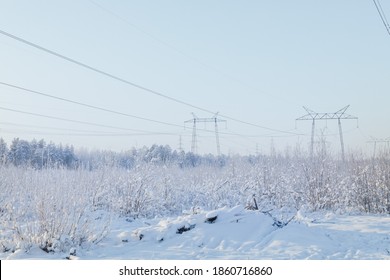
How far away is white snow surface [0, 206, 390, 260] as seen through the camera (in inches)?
308

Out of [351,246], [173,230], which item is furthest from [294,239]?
[173,230]

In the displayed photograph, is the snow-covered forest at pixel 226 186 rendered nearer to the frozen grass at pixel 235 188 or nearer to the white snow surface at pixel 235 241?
the frozen grass at pixel 235 188

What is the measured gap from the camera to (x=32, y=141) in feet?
213

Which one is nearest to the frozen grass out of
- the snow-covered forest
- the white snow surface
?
the snow-covered forest

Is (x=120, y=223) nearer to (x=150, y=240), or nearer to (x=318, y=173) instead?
(x=150, y=240)

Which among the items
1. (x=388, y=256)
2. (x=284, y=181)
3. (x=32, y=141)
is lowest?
(x=388, y=256)

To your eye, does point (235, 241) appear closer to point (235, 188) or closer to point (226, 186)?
point (226, 186)

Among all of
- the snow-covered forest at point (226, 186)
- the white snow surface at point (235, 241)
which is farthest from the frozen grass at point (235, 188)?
the white snow surface at point (235, 241)

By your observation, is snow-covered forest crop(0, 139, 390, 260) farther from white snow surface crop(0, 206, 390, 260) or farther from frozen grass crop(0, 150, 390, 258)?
white snow surface crop(0, 206, 390, 260)

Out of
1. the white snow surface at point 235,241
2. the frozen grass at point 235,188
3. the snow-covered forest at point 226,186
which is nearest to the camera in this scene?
the white snow surface at point 235,241

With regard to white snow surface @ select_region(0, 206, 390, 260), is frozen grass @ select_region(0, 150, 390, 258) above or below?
above

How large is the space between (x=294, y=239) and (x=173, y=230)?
295cm

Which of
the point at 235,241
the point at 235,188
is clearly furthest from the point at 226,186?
the point at 235,241

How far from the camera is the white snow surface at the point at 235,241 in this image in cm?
782
